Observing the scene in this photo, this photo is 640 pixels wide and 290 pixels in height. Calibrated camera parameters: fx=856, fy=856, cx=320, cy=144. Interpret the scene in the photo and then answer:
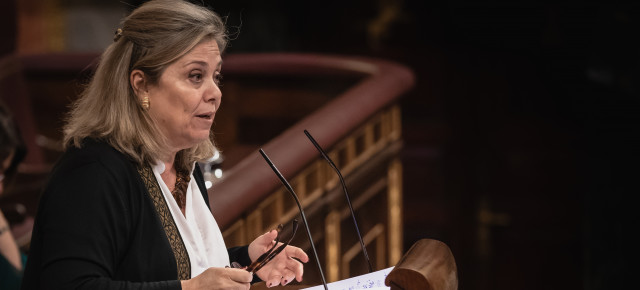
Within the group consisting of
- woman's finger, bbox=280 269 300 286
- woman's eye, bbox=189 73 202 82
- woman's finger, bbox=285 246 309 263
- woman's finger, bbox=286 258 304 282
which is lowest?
woman's finger, bbox=280 269 300 286

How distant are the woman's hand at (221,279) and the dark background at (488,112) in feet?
13.2

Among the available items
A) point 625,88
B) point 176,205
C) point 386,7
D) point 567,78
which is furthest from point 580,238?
point 176,205

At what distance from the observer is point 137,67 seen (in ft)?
4.58

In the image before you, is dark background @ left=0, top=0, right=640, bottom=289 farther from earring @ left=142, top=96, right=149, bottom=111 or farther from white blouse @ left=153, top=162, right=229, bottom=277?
earring @ left=142, top=96, right=149, bottom=111

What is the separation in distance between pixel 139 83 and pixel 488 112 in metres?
4.88

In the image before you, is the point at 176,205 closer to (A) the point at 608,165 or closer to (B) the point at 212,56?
(B) the point at 212,56

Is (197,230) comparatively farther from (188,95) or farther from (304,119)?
(304,119)

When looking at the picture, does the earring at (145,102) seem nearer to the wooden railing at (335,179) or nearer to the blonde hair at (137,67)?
the blonde hair at (137,67)

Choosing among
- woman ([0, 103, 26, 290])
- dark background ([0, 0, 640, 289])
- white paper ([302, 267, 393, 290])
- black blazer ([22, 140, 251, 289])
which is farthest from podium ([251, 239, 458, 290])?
dark background ([0, 0, 640, 289])

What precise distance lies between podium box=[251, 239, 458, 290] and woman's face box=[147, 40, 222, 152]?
0.40 metres

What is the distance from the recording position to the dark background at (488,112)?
5.54 m

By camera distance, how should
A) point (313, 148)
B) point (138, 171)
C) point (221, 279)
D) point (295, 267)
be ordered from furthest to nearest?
point (313, 148) → point (295, 267) → point (138, 171) → point (221, 279)

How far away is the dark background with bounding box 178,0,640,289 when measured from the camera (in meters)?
5.54

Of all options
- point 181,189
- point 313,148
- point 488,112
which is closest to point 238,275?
point 181,189
